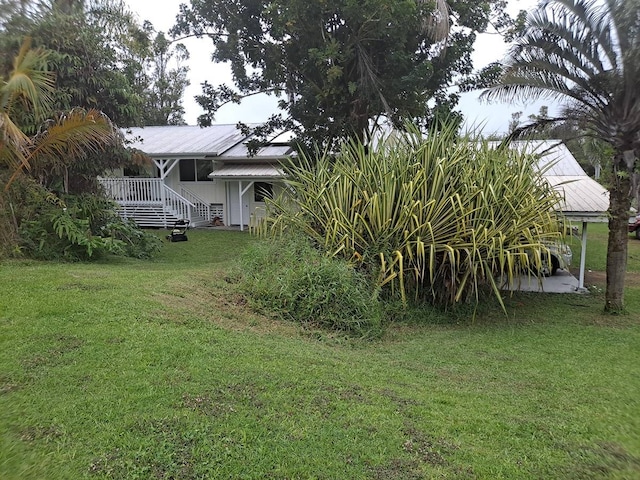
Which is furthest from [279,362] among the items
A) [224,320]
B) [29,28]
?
[29,28]

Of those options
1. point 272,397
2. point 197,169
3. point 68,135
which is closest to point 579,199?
point 272,397

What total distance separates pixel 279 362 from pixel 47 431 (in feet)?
6.23

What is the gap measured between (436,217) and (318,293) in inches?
88.9

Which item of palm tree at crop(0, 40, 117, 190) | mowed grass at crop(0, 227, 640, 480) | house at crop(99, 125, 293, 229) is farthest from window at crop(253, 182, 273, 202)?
mowed grass at crop(0, 227, 640, 480)

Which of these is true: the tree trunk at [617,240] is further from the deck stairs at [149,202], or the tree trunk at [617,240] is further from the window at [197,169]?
the window at [197,169]

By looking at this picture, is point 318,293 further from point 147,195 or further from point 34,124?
point 147,195

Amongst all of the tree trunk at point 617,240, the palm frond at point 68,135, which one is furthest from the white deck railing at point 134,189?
the tree trunk at point 617,240

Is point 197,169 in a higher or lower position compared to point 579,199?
higher

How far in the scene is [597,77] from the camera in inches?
296

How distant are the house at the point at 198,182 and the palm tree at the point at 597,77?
10.8m

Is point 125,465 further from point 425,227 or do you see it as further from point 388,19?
point 388,19

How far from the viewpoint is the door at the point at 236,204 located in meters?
19.8

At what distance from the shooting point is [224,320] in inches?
216

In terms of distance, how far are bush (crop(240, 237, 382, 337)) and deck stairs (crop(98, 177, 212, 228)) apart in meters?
12.9
